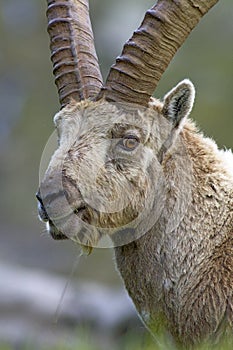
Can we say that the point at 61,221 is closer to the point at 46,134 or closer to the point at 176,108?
the point at 176,108

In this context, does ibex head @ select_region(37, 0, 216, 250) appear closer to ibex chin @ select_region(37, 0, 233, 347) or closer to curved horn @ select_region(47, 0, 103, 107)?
ibex chin @ select_region(37, 0, 233, 347)

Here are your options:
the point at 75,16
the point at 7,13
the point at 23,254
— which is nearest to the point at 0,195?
the point at 23,254

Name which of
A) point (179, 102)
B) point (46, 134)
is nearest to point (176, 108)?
point (179, 102)

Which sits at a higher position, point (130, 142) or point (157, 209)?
point (130, 142)

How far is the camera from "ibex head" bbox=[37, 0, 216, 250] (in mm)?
7730

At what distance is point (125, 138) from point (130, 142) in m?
0.05

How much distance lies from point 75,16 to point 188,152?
1698 mm

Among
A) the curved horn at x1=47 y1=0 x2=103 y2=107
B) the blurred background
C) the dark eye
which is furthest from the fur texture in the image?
the blurred background

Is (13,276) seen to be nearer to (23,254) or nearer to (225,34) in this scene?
(23,254)

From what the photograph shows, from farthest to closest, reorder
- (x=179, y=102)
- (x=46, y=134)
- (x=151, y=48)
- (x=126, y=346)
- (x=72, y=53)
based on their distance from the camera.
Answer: (x=46, y=134)
(x=72, y=53)
(x=179, y=102)
(x=151, y=48)
(x=126, y=346)

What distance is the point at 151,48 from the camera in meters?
7.94

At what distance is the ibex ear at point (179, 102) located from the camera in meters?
8.02

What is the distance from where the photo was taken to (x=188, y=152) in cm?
820

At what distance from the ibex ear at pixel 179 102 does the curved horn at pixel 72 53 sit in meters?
0.73
